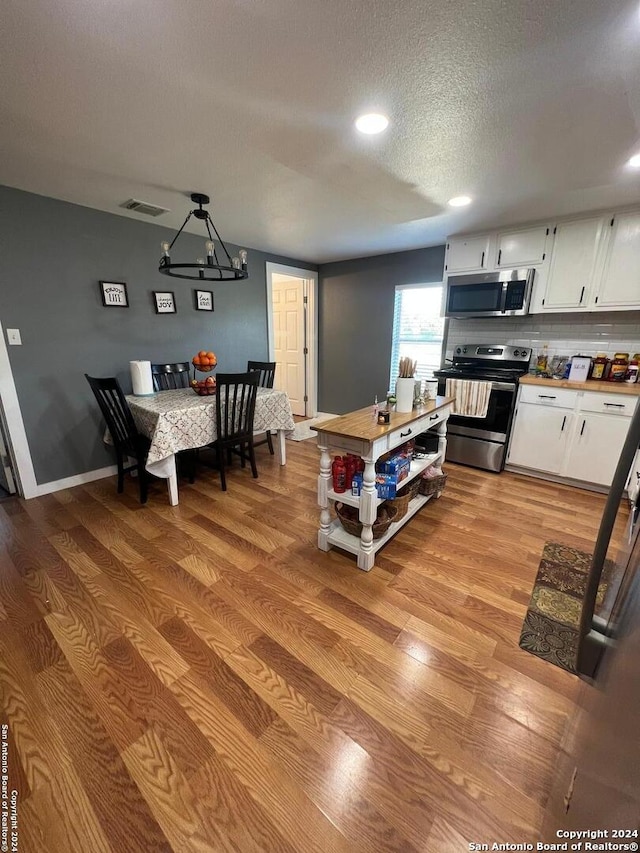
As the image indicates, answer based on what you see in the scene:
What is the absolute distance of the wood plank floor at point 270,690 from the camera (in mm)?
951

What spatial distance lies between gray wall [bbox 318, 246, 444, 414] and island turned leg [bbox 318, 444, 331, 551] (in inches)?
115

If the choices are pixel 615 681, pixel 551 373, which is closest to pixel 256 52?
pixel 615 681

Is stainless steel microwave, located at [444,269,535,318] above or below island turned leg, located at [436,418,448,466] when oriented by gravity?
above

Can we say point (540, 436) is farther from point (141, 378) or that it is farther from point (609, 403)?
point (141, 378)

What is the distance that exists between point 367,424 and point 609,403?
2243mm

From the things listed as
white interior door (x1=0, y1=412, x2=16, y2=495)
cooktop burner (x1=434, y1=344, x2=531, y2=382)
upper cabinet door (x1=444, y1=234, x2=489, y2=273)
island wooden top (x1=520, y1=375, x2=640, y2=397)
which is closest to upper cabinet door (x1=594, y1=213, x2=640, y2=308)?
island wooden top (x1=520, y1=375, x2=640, y2=397)

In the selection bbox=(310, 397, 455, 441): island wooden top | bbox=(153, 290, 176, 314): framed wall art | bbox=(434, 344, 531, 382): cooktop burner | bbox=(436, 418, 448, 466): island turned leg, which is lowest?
bbox=(436, 418, 448, 466): island turned leg

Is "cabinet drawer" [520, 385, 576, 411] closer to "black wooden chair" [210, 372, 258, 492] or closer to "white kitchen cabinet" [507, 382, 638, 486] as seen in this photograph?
"white kitchen cabinet" [507, 382, 638, 486]

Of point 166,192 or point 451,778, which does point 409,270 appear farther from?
point 451,778

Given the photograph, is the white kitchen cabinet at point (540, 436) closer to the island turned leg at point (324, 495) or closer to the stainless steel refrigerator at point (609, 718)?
the island turned leg at point (324, 495)

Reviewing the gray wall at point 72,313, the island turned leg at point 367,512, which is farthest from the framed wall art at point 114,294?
the island turned leg at point 367,512

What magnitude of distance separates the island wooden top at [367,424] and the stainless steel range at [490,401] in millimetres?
1250

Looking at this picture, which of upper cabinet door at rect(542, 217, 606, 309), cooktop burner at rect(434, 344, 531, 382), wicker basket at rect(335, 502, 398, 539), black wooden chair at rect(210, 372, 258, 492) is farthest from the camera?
cooktop burner at rect(434, 344, 531, 382)

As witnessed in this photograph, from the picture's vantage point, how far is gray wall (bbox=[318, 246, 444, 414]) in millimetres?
4070
